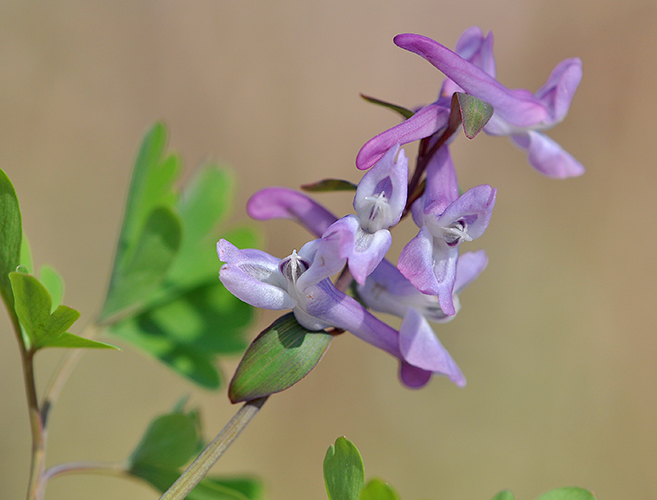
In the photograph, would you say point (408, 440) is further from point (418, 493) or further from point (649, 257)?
point (649, 257)

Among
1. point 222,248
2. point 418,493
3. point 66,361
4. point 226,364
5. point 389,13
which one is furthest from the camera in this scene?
point 389,13

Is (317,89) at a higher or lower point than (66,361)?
higher

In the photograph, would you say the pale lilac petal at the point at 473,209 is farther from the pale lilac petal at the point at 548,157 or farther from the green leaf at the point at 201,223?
the green leaf at the point at 201,223

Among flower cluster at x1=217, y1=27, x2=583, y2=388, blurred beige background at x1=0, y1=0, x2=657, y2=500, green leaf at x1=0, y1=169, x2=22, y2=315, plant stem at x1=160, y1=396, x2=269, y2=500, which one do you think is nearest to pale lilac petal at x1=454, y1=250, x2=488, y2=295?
flower cluster at x1=217, y1=27, x2=583, y2=388

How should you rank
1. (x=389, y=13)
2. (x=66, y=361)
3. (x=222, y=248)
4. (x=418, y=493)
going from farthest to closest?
(x=389, y=13) < (x=418, y=493) < (x=66, y=361) < (x=222, y=248)

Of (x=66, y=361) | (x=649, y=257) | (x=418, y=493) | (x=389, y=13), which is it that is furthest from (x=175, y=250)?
(x=649, y=257)

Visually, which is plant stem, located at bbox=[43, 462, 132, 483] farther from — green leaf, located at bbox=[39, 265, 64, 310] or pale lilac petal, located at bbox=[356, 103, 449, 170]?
pale lilac petal, located at bbox=[356, 103, 449, 170]

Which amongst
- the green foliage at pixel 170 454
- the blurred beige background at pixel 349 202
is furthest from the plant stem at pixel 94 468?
the blurred beige background at pixel 349 202
